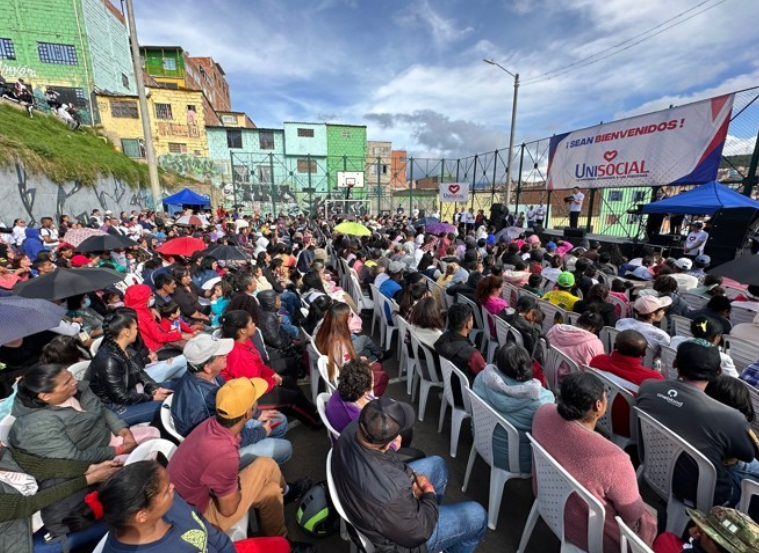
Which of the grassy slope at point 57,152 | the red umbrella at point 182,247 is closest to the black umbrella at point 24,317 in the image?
the red umbrella at point 182,247

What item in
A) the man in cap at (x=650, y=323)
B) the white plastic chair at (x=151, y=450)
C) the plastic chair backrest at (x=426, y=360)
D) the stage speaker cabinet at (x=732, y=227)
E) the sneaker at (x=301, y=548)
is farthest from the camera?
the stage speaker cabinet at (x=732, y=227)

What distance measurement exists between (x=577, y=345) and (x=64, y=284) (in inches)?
228

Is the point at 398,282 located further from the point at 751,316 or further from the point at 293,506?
the point at 751,316

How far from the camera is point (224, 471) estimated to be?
199 cm

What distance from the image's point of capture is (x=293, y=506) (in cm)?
297

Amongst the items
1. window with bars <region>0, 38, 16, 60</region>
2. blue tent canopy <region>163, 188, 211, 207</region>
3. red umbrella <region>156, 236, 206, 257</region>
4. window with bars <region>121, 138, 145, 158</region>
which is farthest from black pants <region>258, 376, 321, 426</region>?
window with bars <region>0, 38, 16, 60</region>

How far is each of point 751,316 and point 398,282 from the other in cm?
472

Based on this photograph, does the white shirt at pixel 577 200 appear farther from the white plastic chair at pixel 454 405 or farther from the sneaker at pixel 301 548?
the sneaker at pixel 301 548

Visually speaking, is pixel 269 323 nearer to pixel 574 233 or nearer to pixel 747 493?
pixel 747 493

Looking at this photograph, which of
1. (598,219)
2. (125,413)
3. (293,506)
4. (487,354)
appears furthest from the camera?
(598,219)

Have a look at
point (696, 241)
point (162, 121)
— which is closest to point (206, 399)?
point (696, 241)

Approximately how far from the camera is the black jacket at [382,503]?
179cm

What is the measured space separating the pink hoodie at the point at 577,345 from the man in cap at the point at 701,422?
90 centimetres

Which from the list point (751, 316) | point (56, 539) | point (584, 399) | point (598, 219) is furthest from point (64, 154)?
point (598, 219)
